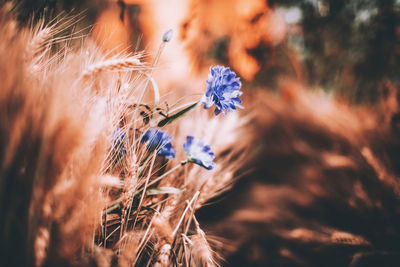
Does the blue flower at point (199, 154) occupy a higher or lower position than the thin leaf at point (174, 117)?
lower

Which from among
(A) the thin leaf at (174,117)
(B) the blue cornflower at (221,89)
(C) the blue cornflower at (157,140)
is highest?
(B) the blue cornflower at (221,89)

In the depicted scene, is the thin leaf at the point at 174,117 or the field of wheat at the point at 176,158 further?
the thin leaf at the point at 174,117

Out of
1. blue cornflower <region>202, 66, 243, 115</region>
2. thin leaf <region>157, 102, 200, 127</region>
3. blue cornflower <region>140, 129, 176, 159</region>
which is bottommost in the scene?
blue cornflower <region>140, 129, 176, 159</region>

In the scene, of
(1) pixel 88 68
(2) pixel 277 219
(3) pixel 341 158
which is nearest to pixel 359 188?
(3) pixel 341 158

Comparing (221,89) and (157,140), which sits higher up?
(221,89)

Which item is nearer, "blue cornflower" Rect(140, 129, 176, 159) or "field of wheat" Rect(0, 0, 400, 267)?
"field of wheat" Rect(0, 0, 400, 267)

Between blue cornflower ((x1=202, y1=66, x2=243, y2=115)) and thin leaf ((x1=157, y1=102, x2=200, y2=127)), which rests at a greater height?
blue cornflower ((x1=202, y1=66, x2=243, y2=115))
